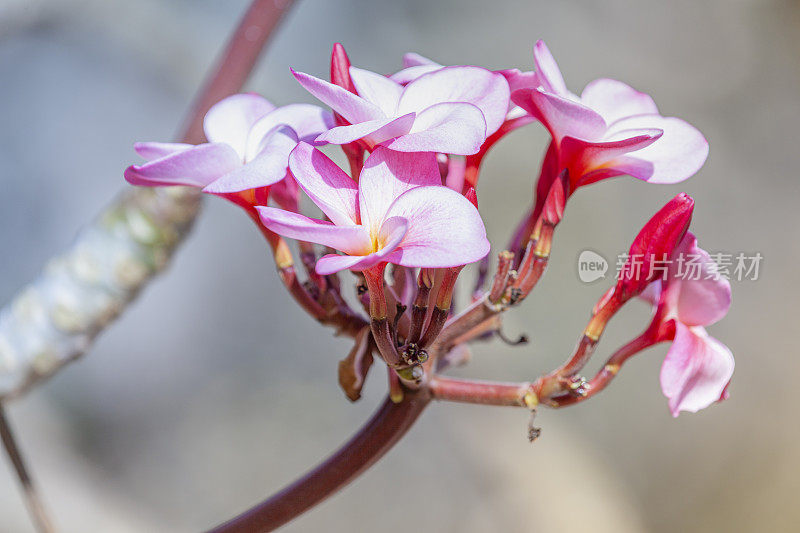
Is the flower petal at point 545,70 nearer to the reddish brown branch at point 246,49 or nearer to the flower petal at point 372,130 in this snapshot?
the flower petal at point 372,130

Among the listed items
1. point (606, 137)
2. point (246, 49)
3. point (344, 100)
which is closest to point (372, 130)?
point (344, 100)

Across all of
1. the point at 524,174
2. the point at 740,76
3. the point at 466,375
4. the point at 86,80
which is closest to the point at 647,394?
the point at 466,375

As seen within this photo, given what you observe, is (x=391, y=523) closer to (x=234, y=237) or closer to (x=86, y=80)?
(x=234, y=237)

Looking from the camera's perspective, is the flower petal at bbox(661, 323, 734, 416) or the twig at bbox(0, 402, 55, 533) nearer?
the flower petal at bbox(661, 323, 734, 416)

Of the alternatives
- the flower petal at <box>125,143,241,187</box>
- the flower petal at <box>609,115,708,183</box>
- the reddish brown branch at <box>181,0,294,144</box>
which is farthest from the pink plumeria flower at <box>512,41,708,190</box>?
the reddish brown branch at <box>181,0,294,144</box>

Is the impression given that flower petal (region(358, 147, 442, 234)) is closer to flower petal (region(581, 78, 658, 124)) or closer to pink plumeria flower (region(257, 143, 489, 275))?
pink plumeria flower (region(257, 143, 489, 275))

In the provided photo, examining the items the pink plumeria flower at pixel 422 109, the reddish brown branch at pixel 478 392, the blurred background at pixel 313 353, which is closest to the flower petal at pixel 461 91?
the pink plumeria flower at pixel 422 109

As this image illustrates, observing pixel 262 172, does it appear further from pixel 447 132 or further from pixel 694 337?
pixel 694 337
